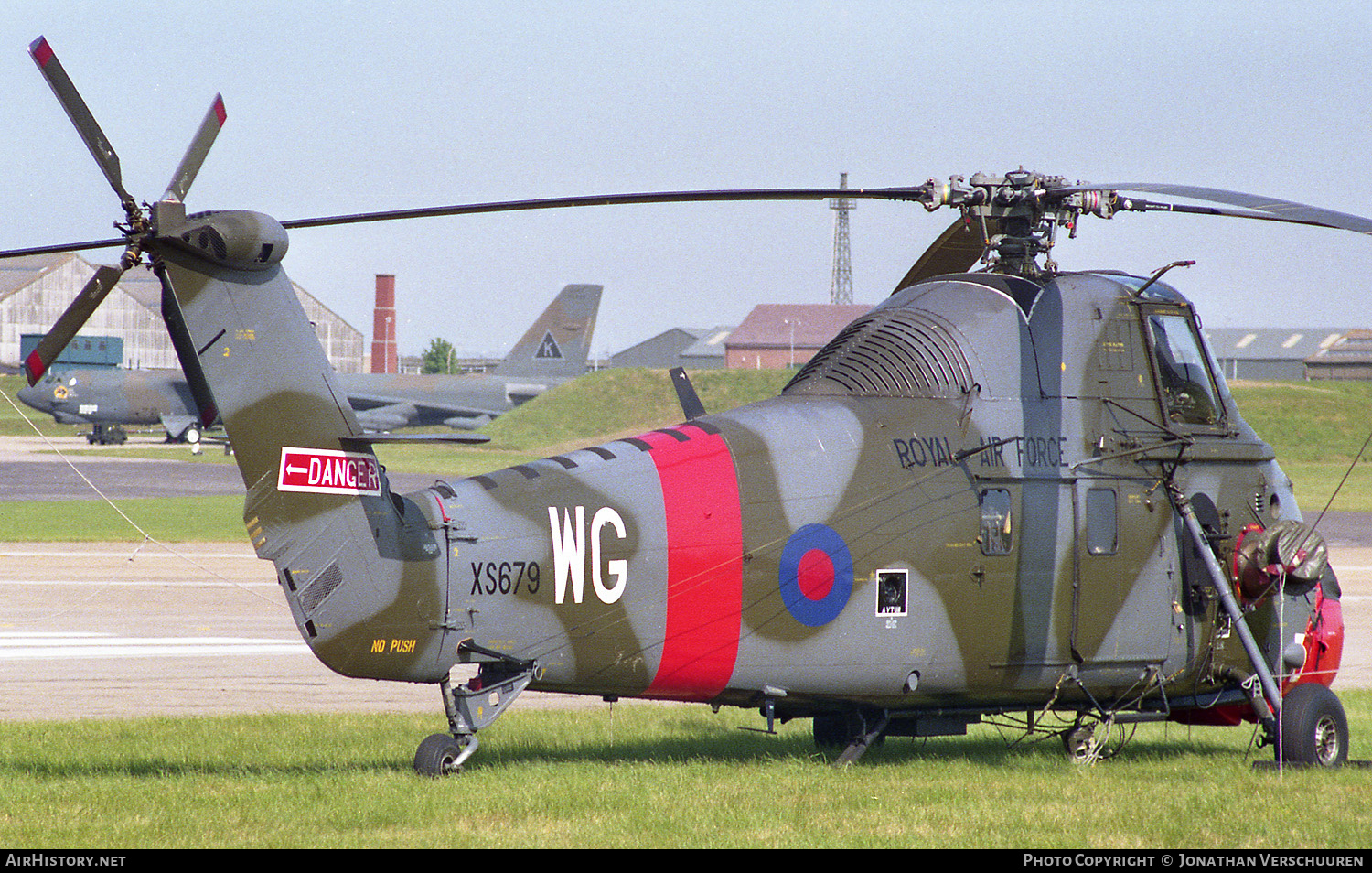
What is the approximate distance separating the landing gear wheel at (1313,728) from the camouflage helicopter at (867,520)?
0.02m

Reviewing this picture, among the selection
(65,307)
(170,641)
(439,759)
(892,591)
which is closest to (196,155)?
(439,759)

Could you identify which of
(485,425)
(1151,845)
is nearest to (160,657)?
(1151,845)

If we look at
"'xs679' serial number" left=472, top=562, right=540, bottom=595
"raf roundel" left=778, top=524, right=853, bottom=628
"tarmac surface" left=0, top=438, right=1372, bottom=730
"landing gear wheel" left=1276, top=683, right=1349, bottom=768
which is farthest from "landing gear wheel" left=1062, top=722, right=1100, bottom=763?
"tarmac surface" left=0, top=438, right=1372, bottom=730

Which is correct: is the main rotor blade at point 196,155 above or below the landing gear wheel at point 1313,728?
above

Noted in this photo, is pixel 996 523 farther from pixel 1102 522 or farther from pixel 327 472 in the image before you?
pixel 327 472

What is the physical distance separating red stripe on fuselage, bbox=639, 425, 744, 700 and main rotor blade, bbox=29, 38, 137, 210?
367cm

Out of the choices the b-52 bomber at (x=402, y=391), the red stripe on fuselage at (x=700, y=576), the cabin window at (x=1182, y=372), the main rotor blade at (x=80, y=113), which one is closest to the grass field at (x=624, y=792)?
the red stripe on fuselage at (x=700, y=576)

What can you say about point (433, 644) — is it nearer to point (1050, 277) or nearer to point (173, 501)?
point (1050, 277)

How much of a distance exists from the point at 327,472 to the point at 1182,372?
656 cm

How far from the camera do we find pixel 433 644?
338 inches

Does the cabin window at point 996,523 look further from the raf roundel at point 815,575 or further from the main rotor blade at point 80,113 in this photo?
the main rotor blade at point 80,113

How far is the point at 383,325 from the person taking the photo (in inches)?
3964

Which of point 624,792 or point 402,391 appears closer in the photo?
point 624,792

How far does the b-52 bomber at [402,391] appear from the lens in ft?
221
